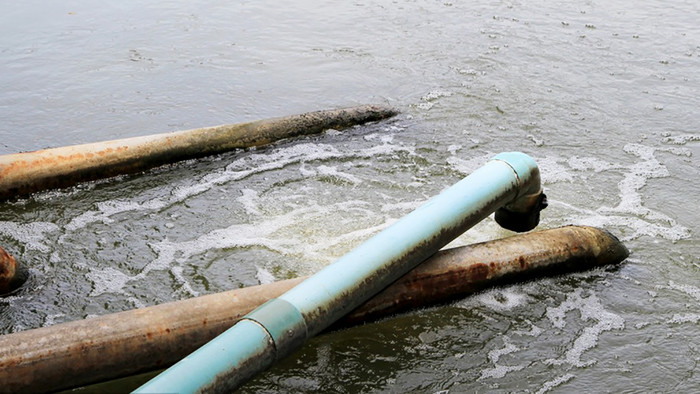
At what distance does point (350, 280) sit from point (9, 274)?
2.60 metres

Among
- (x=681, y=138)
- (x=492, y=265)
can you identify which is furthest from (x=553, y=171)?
(x=492, y=265)

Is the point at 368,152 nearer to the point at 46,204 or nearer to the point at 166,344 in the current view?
the point at 46,204

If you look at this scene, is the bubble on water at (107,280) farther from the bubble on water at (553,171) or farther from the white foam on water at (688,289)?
the white foam on water at (688,289)

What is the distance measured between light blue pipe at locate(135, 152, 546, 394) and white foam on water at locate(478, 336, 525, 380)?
80 cm

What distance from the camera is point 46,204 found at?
645 centimetres

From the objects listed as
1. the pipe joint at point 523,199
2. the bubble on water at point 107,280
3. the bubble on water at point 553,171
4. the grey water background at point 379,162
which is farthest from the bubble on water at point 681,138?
the bubble on water at point 107,280

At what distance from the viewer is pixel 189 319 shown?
13.8ft

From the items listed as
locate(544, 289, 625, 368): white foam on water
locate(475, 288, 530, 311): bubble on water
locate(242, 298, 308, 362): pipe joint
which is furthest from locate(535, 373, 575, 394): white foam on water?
locate(242, 298, 308, 362): pipe joint

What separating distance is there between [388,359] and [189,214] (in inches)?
102

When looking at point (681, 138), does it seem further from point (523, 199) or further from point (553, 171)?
point (523, 199)

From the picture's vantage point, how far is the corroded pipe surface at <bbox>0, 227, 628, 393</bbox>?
12.8 feet

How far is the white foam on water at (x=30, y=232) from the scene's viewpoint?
589cm

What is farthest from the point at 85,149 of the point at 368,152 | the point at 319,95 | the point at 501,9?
the point at 501,9

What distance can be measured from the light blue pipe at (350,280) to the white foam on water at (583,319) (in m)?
0.80
